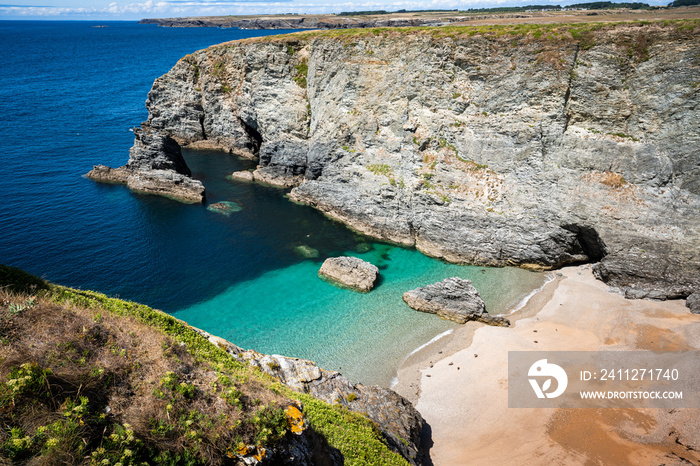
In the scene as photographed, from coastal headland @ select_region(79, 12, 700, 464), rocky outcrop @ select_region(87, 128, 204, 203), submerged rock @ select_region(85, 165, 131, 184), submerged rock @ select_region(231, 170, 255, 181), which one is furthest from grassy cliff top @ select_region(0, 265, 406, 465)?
submerged rock @ select_region(85, 165, 131, 184)

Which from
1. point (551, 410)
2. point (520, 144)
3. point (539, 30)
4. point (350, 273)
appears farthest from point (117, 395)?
point (539, 30)

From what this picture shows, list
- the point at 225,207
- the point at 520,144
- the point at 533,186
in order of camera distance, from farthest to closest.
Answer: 1. the point at 225,207
2. the point at 520,144
3. the point at 533,186

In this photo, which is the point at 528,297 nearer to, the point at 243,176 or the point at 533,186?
the point at 533,186

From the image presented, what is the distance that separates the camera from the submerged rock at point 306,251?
36.1m

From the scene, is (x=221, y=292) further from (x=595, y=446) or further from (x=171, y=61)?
(x=171, y=61)

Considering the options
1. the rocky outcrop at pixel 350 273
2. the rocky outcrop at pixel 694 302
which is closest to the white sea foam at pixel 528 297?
the rocky outcrop at pixel 694 302

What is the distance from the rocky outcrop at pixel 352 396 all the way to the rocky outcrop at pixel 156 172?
33602 millimetres

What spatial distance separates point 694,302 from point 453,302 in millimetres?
17220

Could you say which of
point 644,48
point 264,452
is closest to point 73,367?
point 264,452

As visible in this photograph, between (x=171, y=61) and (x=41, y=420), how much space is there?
143993mm

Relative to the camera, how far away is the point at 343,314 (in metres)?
28.2

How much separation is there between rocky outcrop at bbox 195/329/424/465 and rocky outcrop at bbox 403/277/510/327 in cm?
1046

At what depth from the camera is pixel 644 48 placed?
2827 cm

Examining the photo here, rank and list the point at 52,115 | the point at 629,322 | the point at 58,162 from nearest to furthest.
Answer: the point at 629,322, the point at 58,162, the point at 52,115
